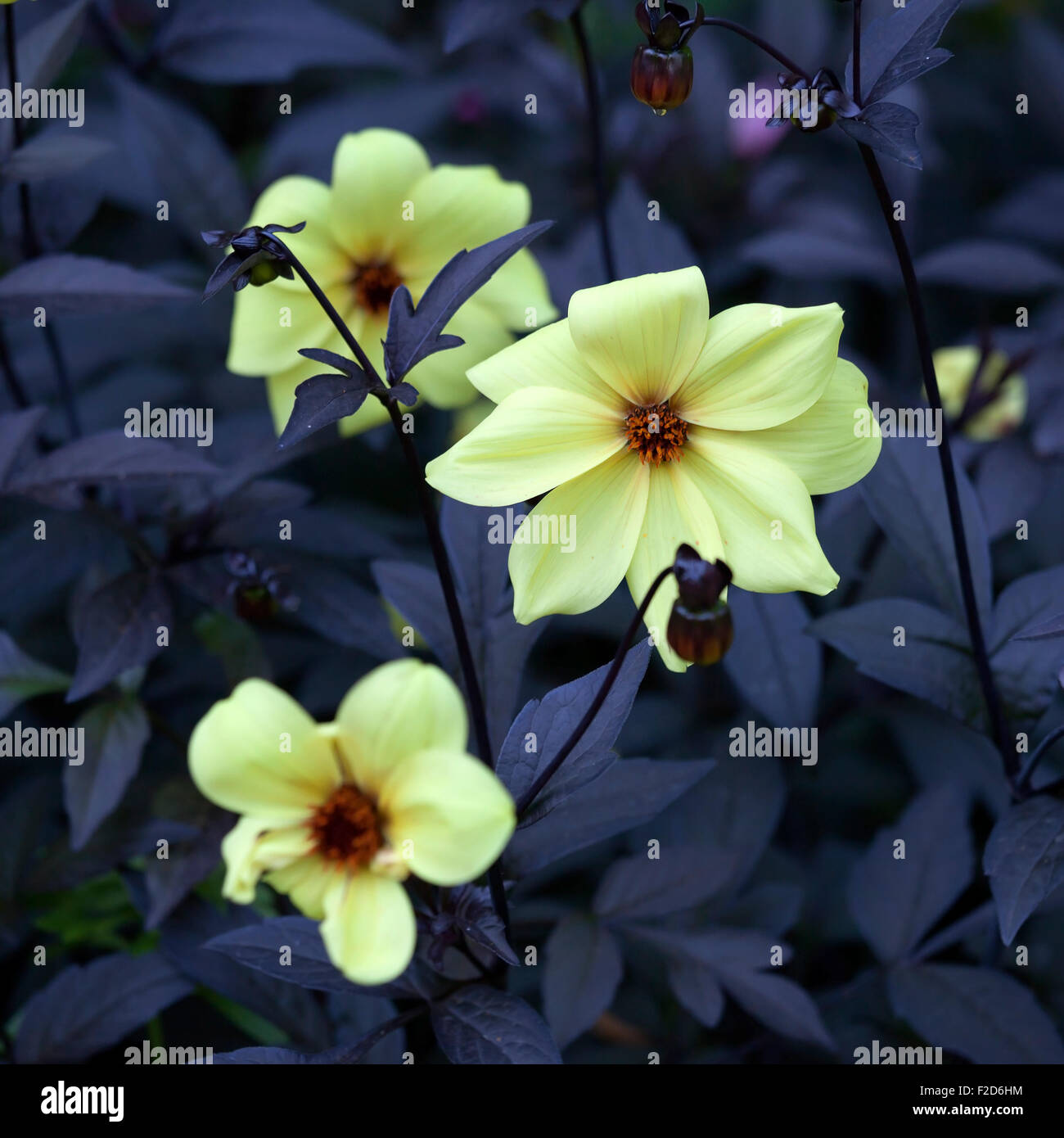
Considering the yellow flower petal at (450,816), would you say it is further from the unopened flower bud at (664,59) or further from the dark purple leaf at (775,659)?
the dark purple leaf at (775,659)

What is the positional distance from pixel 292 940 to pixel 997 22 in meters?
2.53

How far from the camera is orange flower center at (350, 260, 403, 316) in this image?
4.18 ft

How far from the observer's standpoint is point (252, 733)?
0.68 metres

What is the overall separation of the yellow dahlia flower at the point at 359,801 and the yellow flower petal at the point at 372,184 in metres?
0.68

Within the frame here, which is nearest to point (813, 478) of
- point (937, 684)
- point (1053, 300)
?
point (937, 684)

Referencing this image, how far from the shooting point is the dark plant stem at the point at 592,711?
2.39 ft

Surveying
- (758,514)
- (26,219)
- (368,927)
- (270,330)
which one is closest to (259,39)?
(26,219)

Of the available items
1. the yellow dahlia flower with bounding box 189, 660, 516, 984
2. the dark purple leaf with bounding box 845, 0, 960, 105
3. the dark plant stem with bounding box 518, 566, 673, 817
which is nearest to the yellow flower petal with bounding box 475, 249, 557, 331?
the dark purple leaf with bounding box 845, 0, 960, 105

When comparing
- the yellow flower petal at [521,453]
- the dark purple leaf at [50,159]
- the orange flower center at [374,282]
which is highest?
the dark purple leaf at [50,159]

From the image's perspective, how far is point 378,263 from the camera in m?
1.27

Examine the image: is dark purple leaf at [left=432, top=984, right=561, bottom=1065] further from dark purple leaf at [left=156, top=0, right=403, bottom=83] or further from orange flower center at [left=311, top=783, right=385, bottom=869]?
dark purple leaf at [left=156, top=0, right=403, bottom=83]

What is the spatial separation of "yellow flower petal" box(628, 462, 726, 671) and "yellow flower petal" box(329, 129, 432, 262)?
495 millimetres

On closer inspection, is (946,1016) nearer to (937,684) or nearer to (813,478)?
(937,684)

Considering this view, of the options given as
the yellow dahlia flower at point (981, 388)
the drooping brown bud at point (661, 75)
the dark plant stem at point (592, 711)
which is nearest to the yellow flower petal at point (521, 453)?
the dark plant stem at point (592, 711)
